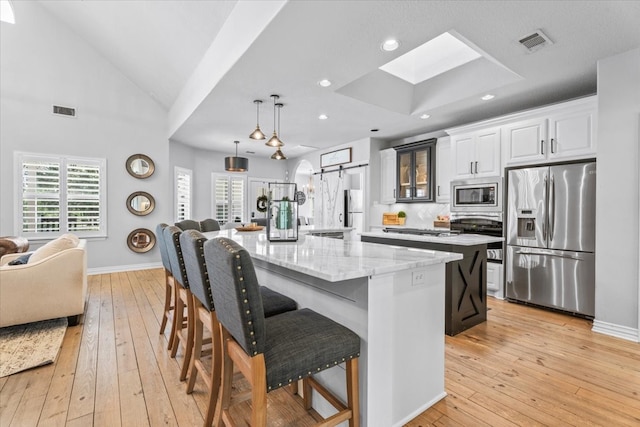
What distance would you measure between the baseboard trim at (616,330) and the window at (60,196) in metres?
7.50

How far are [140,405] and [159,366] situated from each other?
48cm

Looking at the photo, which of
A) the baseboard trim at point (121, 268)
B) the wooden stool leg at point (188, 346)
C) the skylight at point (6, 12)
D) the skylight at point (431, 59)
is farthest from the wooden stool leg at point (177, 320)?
the skylight at point (6, 12)

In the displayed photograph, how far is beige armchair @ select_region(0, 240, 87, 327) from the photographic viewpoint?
284cm

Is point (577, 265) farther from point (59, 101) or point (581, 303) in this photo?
point (59, 101)

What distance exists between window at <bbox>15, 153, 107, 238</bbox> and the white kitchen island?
5.29m

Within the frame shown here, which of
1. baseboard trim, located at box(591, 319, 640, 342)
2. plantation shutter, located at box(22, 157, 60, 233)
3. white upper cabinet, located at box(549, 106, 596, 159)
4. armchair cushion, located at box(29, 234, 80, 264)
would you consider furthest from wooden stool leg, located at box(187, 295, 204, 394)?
plantation shutter, located at box(22, 157, 60, 233)

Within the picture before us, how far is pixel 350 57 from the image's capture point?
110 inches

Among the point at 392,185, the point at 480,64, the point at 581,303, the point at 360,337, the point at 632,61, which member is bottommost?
the point at 581,303

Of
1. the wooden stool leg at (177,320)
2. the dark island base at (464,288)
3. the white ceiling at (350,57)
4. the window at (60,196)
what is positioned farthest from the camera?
the window at (60,196)

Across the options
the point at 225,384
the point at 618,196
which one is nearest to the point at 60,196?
the point at 225,384

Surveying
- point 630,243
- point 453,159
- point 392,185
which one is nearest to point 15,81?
point 392,185

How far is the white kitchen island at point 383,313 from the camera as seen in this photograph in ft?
4.64

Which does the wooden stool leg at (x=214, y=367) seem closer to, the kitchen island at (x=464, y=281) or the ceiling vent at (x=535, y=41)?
the kitchen island at (x=464, y=281)

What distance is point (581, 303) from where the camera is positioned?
3283 mm
